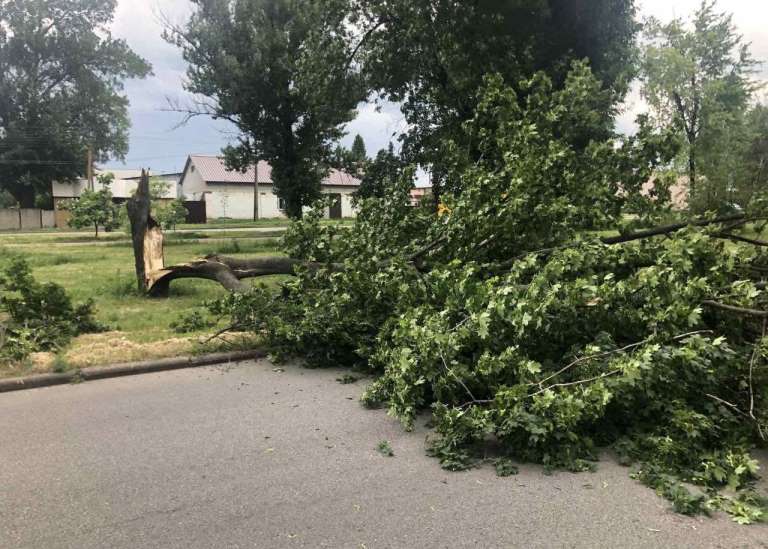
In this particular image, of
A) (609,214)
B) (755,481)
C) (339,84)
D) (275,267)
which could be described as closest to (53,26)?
(339,84)

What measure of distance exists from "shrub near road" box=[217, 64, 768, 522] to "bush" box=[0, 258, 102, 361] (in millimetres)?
1702

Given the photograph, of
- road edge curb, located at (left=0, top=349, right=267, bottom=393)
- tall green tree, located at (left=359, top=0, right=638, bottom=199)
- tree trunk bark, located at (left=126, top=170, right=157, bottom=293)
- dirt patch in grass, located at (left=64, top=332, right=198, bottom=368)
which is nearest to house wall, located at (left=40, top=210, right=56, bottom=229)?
tall green tree, located at (left=359, top=0, right=638, bottom=199)

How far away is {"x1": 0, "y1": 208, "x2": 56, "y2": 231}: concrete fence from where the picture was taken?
4166 centimetres

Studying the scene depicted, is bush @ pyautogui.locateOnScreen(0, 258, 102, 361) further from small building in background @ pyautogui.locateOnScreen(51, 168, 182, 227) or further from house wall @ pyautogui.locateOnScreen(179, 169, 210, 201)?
house wall @ pyautogui.locateOnScreen(179, 169, 210, 201)

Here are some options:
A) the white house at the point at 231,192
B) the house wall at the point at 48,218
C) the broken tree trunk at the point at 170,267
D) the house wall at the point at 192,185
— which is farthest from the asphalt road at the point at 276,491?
the house wall at the point at 192,185

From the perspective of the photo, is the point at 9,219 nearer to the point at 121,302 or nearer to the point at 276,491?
the point at 121,302

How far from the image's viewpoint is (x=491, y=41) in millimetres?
12078

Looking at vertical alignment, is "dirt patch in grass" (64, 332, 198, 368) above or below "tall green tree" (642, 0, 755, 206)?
below

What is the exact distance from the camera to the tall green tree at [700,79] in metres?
29.1

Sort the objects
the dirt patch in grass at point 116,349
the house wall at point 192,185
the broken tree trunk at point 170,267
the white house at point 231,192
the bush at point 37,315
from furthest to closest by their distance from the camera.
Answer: the house wall at point 192,185 → the white house at point 231,192 → the broken tree trunk at point 170,267 → the bush at point 37,315 → the dirt patch in grass at point 116,349

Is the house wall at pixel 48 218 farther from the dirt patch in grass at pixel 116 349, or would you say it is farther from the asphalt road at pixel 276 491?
the asphalt road at pixel 276 491

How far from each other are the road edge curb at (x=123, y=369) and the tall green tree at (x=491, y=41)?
17.5 ft

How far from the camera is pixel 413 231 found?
7.39 metres

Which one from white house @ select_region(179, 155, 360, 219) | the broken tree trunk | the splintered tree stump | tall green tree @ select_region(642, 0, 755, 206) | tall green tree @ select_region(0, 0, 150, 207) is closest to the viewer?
the broken tree trunk
